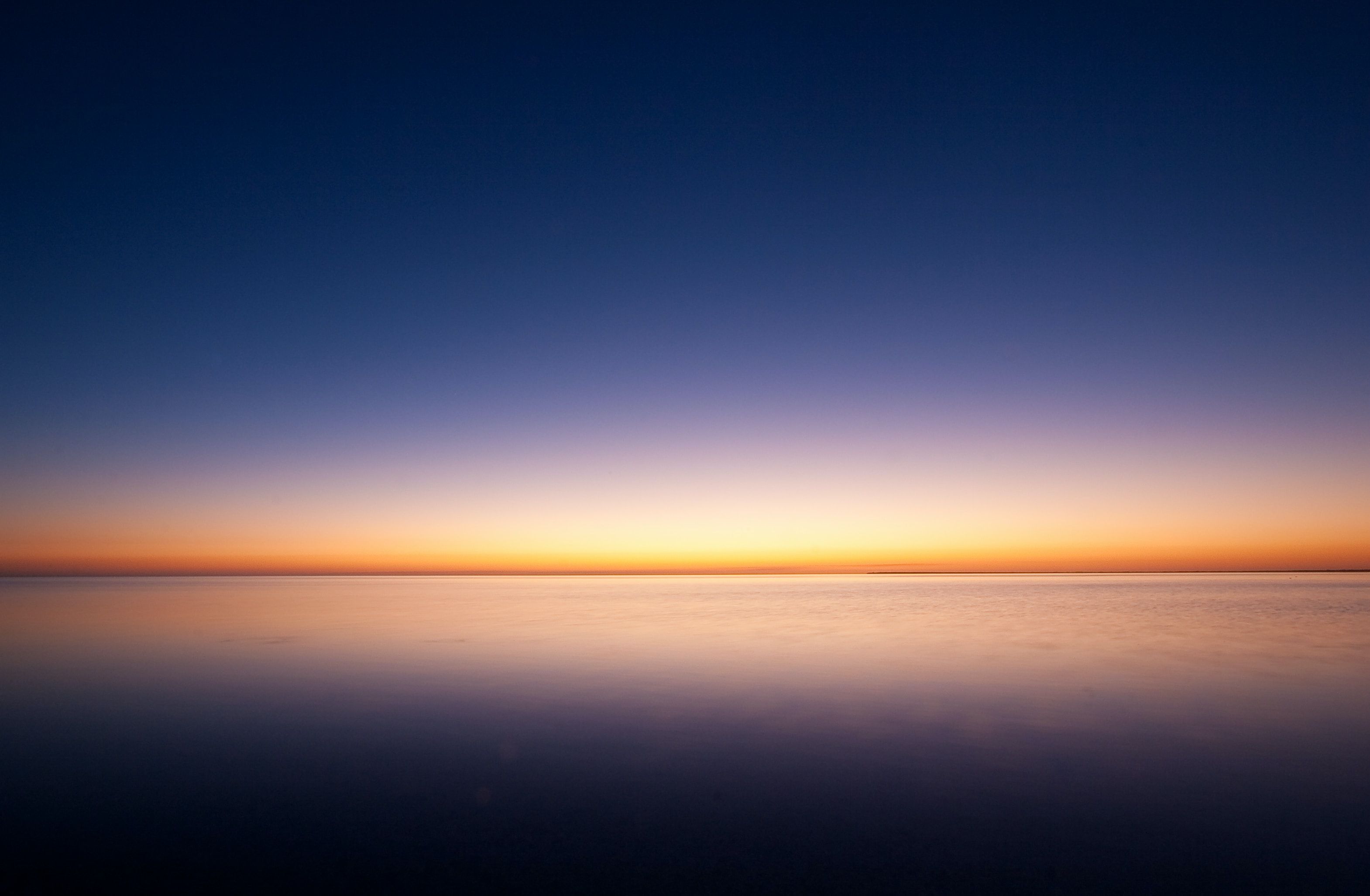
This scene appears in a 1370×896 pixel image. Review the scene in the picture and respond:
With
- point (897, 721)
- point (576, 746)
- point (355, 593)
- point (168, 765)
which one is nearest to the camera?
point (168, 765)

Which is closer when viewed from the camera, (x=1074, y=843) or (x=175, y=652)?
(x=1074, y=843)

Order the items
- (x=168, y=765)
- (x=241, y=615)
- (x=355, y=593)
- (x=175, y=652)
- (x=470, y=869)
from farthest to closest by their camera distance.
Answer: (x=355, y=593)
(x=241, y=615)
(x=175, y=652)
(x=168, y=765)
(x=470, y=869)

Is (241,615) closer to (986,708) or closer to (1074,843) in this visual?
(986,708)

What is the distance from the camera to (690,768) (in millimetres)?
10547

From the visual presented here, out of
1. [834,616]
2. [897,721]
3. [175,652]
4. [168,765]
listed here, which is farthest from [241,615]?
[897,721]

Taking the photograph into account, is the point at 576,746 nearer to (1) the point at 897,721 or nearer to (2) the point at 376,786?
(2) the point at 376,786

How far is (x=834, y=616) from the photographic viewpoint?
42.7 meters

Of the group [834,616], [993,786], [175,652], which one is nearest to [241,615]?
[175,652]

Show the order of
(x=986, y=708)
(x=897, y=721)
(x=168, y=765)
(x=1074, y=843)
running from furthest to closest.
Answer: (x=986, y=708) → (x=897, y=721) → (x=168, y=765) → (x=1074, y=843)

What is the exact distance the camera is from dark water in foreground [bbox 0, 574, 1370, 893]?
711 cm

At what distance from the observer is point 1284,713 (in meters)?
13.8

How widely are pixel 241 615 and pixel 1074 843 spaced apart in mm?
Result: 43698

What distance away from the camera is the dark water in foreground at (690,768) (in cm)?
711

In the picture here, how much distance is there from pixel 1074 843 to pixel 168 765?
36.6 feet
